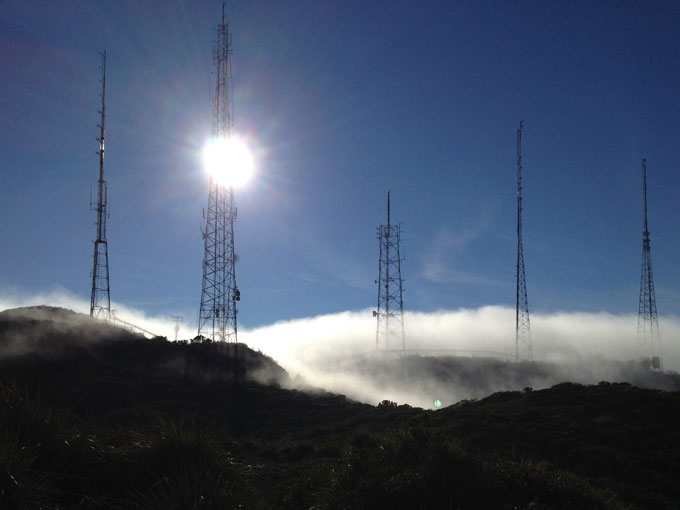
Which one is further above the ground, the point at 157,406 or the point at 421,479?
the point at 421,479

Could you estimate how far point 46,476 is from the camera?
24.7ft

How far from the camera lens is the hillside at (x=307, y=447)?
26.6 feet

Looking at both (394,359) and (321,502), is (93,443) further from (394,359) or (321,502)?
(394,359)

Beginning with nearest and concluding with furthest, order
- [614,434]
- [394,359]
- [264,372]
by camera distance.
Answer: [614,434], [264,372], [394,359]

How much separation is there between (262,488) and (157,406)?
1028 inches

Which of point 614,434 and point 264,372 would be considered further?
point 264,372

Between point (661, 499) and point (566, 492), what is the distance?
8.61 m

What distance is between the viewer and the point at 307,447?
682 inches

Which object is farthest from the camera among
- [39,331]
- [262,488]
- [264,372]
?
[264,372]

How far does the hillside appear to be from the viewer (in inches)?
319

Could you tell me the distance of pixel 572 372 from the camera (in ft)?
229

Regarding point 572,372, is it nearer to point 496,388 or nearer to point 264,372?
point 496,388

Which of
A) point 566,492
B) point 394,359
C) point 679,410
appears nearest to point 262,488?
point 566,492

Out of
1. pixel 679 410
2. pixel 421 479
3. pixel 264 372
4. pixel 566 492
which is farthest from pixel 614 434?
pixel 264 372
